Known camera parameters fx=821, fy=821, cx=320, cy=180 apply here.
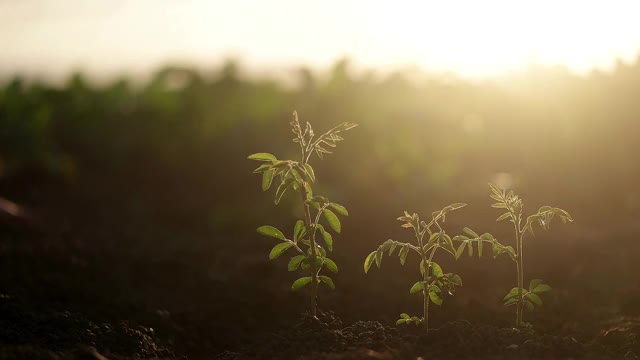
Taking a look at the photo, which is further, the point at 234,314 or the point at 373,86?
the point at 373,86

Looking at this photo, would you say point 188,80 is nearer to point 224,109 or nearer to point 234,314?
point 224,109

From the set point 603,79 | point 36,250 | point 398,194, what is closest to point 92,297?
point 36,250

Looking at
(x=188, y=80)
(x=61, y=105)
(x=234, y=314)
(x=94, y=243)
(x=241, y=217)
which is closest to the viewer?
(x=234, y=314)

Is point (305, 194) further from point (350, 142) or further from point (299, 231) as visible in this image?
point (350, 142)

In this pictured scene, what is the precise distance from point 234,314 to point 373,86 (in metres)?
9.59

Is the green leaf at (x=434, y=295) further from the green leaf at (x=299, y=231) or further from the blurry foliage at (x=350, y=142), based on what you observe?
the blurry foliage at (x=350, y=142)

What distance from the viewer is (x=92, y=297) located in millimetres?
6410

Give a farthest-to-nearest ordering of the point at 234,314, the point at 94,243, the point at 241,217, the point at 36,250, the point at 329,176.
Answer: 1. the point at 329,176
2. the point at 241,217
3. the point at 94,243
4. the point at 36,250
5. the point at 234,314

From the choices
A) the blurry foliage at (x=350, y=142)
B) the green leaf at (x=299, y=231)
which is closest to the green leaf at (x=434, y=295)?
the green leaf at (x=299, y=231)

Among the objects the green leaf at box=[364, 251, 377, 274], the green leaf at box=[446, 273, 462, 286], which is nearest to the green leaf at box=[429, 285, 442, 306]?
the green leaf at box=[446, 273, 462, 286]

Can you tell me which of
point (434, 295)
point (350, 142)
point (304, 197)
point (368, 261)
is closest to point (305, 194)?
point (304, 197)

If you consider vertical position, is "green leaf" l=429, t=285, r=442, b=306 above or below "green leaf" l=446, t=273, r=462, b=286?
below

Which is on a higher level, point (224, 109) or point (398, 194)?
point (224, 109)

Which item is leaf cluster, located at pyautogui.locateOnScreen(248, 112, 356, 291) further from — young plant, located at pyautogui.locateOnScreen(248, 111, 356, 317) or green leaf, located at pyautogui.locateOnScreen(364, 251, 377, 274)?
green leaf, located at pyautogui.locateOnScreen(364, 251, 377, 274)
